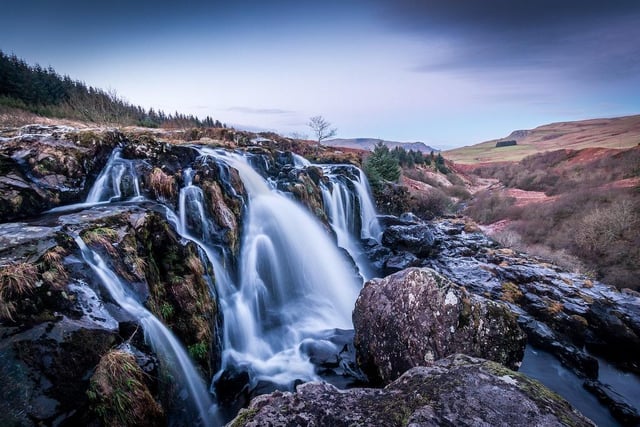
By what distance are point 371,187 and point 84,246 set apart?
21241 mm

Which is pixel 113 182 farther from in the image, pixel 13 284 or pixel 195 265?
pixel 13 284

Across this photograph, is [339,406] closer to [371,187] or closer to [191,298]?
[191,298]

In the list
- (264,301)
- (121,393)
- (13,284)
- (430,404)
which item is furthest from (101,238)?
(430,404)

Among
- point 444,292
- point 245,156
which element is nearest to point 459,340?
point 444,292

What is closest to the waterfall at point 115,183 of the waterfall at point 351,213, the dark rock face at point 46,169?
the dark rock face at point 46,169

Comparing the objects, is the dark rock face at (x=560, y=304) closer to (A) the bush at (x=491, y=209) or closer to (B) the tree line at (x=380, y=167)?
(B) the tree line at (x=380, y=167)

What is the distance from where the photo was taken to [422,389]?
3.07 m

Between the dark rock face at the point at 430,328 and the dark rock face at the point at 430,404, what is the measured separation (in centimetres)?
233

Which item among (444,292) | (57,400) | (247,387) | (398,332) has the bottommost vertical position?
(247,387)

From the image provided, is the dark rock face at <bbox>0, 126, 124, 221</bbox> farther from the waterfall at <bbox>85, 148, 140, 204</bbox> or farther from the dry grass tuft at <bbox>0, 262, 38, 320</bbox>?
the dry grass tuft at <bbox>0, 262, 38, 320</bbox>

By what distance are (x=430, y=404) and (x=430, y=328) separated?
122 inches

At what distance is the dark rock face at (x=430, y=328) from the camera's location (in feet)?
18.2

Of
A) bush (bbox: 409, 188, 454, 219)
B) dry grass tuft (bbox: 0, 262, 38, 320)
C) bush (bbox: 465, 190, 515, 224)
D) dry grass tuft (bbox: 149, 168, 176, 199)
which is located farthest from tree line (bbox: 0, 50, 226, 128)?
bush (bbox: 465, 190, 515, 224)

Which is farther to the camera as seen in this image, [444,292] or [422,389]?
[444,292]
